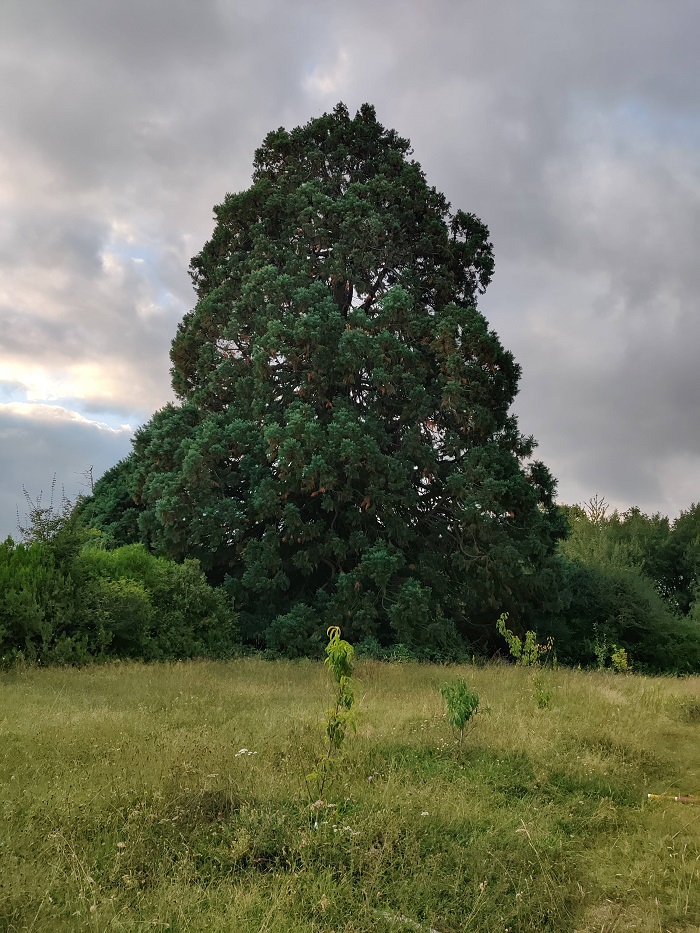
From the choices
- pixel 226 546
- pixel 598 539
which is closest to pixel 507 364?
pixel 226 546

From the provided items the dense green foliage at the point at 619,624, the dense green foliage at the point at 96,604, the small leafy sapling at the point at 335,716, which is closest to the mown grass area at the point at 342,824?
the small leafy sapling at the point at 335,716

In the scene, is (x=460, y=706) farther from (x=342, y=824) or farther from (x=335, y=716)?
(x=342, y=824)

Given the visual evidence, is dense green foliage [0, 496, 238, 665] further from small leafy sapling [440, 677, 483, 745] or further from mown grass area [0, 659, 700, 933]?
small leafy sapling [440, 677, 483, 745]

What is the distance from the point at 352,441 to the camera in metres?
15.7

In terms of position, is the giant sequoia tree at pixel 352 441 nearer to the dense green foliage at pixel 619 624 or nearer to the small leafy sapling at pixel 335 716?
the dense green foliage at pixel 619 624

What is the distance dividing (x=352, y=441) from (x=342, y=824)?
36.4ft

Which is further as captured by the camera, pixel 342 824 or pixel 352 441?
pixel 352 441

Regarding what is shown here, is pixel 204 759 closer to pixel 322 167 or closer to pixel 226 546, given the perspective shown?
pixel 226 546

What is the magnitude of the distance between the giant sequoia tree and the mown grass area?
7.72m

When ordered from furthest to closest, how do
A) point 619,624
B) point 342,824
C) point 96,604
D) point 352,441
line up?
point 619,624 → point 352,441 → point 96,604 → point 342,824

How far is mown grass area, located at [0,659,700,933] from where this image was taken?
4.20 metres

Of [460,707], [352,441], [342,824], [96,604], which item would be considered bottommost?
[342,824]

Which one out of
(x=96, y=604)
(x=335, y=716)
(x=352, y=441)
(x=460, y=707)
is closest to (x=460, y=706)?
(x=460, y=707)

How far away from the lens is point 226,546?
17.3 metres
